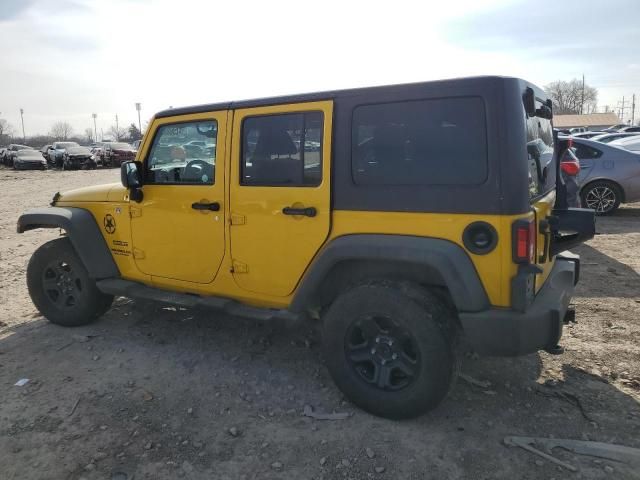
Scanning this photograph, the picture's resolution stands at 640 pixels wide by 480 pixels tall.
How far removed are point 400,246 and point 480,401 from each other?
1.27m

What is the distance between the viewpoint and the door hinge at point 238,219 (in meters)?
3.54

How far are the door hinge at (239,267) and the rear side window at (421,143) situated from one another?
1.08m

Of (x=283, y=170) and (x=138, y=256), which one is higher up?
(x=283, y=170)

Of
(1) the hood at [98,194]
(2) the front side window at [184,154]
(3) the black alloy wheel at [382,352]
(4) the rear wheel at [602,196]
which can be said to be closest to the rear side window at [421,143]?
(3) the black alloy wheel at [382,352]

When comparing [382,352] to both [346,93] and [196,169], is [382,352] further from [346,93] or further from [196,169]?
[196,169]

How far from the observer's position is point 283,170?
3387 mm

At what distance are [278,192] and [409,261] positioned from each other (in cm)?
105

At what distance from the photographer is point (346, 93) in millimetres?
3105

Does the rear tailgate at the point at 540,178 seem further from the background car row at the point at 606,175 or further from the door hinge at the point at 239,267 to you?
the background car row at the point at 606,175

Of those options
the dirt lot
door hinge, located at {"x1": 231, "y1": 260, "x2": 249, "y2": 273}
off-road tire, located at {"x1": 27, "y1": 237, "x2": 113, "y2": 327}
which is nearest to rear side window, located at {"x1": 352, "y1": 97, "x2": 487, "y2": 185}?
door hinge, located at {"x1": 231, "y1": 260, "x2": 249, "y2": 273}

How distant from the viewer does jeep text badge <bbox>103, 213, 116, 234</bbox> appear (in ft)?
14.3

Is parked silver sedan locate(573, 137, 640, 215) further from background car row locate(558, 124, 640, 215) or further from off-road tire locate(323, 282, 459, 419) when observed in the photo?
off-road tire locate(323, 282, 459, 419)

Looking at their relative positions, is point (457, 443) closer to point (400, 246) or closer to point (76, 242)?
point (400, 246)

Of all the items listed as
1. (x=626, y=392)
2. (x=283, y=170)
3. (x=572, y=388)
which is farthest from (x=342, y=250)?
(x=626, y=392)
